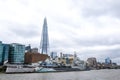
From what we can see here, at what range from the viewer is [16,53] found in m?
189

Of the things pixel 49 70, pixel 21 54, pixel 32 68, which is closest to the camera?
pixel 32 68

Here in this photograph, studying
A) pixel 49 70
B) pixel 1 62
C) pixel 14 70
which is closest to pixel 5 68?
pixel 14 70

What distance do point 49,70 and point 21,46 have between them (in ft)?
105

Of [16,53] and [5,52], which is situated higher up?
[5,52]

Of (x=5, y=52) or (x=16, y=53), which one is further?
(x=16, y=53)

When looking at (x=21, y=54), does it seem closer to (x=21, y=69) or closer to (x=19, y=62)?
(x=19, y=62)

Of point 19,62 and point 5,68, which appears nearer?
point 5,68

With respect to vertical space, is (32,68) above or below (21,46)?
below

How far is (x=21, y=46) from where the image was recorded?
19000 cm

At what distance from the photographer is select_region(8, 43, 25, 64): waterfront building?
188212 mm

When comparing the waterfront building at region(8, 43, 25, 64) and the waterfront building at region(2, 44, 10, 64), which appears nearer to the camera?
the waterfront building at region(2, 44, 10, 64)

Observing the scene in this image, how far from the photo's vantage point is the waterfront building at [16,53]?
188212mm

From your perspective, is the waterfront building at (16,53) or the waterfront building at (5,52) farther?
the waterfront building at (16,53)

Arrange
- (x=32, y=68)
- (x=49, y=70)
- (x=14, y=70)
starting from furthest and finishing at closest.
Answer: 1. (x=49, y=70)
2. (x=32, y=68)
3. (x=14, y=70)
